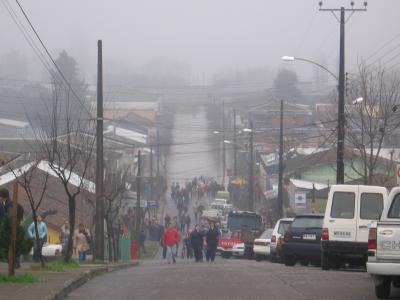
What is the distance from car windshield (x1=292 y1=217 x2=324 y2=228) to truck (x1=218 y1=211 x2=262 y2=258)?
18767 millimetres

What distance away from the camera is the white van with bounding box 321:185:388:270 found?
79.8 feet

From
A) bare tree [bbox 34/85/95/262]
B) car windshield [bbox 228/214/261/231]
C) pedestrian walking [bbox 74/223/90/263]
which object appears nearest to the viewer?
bare tree [bbox 34/85/95/262]

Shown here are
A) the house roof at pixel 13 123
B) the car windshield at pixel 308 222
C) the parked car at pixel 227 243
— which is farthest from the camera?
the house roof at pixel 13 123

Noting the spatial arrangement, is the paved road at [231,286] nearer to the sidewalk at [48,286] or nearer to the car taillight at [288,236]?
the sidewalk at [48,286]

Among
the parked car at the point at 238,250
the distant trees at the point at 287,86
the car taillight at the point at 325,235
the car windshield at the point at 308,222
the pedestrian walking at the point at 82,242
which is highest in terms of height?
the distant trees at the point at 287,86

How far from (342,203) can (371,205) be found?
0.74 meters

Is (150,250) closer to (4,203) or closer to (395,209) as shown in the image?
(4,203)

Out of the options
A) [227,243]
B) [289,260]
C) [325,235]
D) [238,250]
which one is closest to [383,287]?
[325,235]

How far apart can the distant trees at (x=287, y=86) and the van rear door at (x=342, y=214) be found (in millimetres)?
108910

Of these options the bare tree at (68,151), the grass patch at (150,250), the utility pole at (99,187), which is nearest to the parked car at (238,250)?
the grass patch at (150,250)

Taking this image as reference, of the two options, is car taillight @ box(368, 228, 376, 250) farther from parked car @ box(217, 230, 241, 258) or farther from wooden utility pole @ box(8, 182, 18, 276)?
parked car @ box(217, 230, 241, 258)

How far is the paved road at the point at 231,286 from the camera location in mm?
16969

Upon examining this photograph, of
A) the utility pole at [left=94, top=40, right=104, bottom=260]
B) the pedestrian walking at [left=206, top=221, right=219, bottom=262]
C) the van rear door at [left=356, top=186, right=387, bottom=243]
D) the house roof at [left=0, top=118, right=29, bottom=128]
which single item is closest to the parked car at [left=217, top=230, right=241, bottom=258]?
the pedestrian walking at [left=206, top=221, right=219, bottom=262]

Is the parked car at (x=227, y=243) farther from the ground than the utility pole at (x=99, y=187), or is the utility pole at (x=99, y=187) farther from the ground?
the utility pole at (x=99, y=187)
